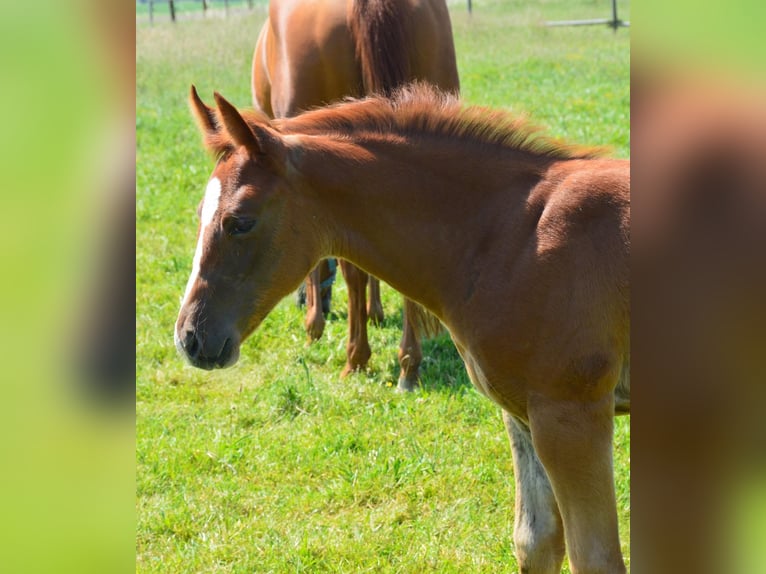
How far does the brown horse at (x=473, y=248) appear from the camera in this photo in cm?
247

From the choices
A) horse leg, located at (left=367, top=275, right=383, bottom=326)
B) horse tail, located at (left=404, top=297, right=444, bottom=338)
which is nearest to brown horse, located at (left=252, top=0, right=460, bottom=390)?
horse leg, located at (left=367, top=275, right=383, bottom=326)

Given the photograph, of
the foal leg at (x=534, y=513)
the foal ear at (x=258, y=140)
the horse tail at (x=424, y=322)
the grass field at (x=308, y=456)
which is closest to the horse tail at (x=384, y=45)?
the grass field at (x=308, y=456)

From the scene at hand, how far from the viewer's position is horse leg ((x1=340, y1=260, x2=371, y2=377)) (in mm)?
5457

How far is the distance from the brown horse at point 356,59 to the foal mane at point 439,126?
2.10m

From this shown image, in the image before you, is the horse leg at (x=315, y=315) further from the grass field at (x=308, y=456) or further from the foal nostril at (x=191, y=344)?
the foal nostril at (x=191, y=344)

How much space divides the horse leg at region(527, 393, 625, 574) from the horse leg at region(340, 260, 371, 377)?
300 cm

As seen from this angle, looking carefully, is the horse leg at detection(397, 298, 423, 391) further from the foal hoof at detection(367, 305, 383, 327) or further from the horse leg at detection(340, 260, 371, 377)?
the foal hoof at detection(367, 305, 383, 327)

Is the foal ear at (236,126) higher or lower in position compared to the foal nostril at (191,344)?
higher

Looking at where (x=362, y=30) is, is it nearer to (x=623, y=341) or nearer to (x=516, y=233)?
(x=516, y=233)

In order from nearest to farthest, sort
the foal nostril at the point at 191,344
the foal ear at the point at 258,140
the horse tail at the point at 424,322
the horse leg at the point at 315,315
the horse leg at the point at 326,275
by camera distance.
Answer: the foal ear at the point at 258,140, the foal nostril at the point at 191,344, the horse tail at the point at 424,322, the horse leg at the point at 315,315, the horse leg at the point at 326,275

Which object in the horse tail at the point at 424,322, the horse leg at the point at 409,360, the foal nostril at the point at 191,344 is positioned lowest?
the horse leg at the point at 409,360

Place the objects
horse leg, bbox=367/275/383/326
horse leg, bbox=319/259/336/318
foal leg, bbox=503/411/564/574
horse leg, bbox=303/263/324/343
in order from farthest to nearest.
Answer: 1. horse leg, bbox=367/275/383/326
2. horse leg, bbox=319/259/336/318
3. horse leg, bbox=303/263/324/343
4. foal leg, bbox=503/411/564/574

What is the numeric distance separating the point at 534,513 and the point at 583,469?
547mm

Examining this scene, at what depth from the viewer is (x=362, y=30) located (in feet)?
17.0
